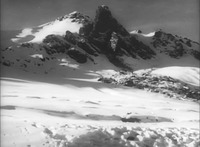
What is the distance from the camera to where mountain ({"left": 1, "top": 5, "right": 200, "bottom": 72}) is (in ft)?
290

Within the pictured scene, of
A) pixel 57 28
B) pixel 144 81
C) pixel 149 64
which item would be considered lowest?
pixel 144 81

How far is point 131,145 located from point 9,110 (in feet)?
34.5

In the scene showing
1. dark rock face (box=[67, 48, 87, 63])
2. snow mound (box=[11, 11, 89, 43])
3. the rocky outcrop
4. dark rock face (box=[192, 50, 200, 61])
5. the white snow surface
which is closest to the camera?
the rocky outcrop

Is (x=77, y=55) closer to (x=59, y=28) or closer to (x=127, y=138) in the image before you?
(x=59, y=28)

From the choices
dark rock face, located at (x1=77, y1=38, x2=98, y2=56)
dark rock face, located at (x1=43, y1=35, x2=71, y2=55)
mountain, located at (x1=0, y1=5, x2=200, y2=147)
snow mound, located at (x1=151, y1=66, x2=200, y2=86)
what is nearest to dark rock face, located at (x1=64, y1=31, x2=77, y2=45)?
mountain, located at (x1=0, y1=5, x2=200, y2=147)

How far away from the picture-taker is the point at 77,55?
9738 cm

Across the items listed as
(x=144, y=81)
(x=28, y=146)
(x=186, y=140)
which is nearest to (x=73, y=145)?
(x=28, y=146)

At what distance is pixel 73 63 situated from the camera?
92.8m

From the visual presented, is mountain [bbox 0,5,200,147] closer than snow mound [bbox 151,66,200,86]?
Yes

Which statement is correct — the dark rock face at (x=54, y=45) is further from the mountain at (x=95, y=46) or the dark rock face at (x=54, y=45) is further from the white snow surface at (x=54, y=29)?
the white snow surface at (x=54, y=29)

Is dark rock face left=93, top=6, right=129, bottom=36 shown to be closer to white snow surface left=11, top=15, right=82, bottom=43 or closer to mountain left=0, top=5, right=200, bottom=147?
mountain left=0, top=5, right=200, bottom=147

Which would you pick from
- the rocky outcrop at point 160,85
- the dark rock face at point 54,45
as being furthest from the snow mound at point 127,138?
the dark rock face at point 54,45

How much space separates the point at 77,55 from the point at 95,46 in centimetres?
1792

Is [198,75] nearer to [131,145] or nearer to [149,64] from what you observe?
[149,64]
